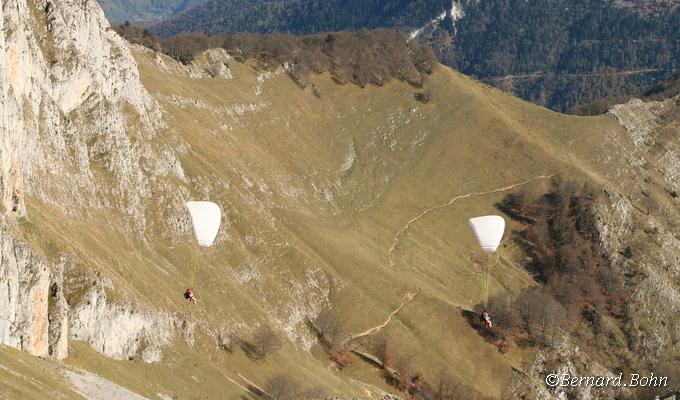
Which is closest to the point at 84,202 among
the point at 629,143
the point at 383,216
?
the point at 383,216

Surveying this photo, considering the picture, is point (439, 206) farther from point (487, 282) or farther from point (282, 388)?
point (282, 388)

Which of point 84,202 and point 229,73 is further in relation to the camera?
point 229,73

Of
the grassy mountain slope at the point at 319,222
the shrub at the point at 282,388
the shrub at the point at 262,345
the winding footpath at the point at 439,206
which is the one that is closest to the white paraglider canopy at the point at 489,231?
the grassy mountain slope at the point at 319,222

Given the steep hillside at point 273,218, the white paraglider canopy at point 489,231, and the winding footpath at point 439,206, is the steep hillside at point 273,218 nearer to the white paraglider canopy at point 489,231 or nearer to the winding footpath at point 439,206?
the winding footpath at point 439,206

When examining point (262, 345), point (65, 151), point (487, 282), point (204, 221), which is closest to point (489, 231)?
point (262, 345)

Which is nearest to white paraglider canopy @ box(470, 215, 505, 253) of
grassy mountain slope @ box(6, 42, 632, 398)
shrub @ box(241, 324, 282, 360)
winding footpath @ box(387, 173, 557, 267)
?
grassy mountain slope @ box(6, 42, 632, 398)

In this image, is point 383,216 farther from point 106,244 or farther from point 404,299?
point 106,244
